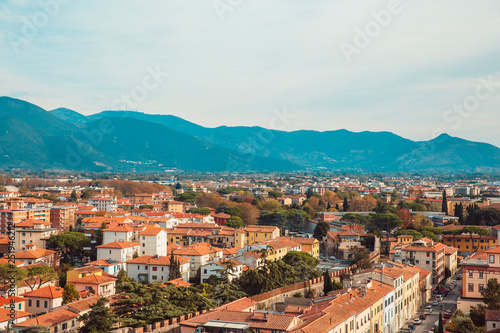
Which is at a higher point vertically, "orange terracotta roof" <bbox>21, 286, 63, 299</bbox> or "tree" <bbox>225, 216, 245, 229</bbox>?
"tree" <bbox>225, 216, 245, 229</bbox>

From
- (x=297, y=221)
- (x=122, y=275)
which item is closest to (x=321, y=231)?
(x=297, y=221)

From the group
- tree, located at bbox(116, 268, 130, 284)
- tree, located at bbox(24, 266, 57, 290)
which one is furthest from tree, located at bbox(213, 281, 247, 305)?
tree, located at bbox(24, 266, 57, 290)

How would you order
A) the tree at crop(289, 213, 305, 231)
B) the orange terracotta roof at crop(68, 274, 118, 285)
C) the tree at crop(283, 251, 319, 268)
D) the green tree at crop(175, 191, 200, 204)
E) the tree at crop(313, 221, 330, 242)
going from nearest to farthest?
the orange terracotta roof at crop(68, 274, 118, 285), the tree at crop(283, 251, 319, 268), the tree at crop(313, 221, 330, 242), the tree at crop(289, 213, 305, 231), the green tree at crop(175, 191, 200, 204)

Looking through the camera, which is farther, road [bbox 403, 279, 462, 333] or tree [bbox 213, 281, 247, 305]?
tree [bbox 213, 281, 247, 305]

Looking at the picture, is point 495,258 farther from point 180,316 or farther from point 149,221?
point 149,221

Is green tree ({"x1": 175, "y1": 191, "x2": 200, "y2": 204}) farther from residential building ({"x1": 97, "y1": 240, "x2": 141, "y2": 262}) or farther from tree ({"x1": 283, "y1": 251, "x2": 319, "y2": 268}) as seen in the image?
tree ({"x1": 283, "y1": 251, "x2": 319, "y2": 268})

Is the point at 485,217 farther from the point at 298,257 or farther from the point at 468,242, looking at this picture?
the point at 298,257
